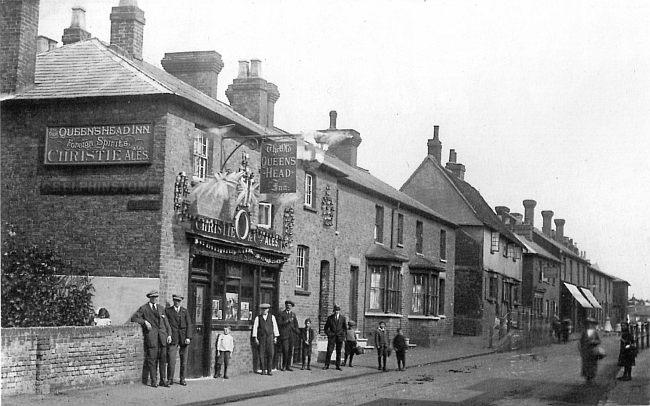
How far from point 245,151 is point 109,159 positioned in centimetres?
452

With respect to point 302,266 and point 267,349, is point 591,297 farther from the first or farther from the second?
point 267,349

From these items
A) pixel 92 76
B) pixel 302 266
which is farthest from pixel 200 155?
pixel 302 266

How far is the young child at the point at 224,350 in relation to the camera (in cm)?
1927

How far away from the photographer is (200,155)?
19328 millimetres

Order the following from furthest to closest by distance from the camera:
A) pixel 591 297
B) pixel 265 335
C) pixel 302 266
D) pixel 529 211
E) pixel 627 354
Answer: pixel 529 211
pixel 591 297
pixel 302 266
pixel 627 354
pixel 265 335

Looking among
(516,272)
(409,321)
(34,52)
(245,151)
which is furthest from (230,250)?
(516,272)

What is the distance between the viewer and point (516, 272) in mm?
56312

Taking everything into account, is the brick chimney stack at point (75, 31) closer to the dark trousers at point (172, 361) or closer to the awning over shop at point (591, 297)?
the dark trousers at point (172, 361)

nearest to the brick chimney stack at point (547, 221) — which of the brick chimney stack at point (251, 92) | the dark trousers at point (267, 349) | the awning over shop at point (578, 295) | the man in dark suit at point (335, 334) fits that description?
the awning over shop at point (578, 295)

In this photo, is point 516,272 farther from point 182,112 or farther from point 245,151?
point 182,112

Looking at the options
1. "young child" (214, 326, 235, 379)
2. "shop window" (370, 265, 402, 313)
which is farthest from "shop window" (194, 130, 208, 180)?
"shop window" (370, 265, 402, 313)

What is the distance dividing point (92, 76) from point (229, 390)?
7615 millimetres

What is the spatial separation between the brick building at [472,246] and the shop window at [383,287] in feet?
39.8

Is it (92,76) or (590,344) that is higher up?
(92,76)
